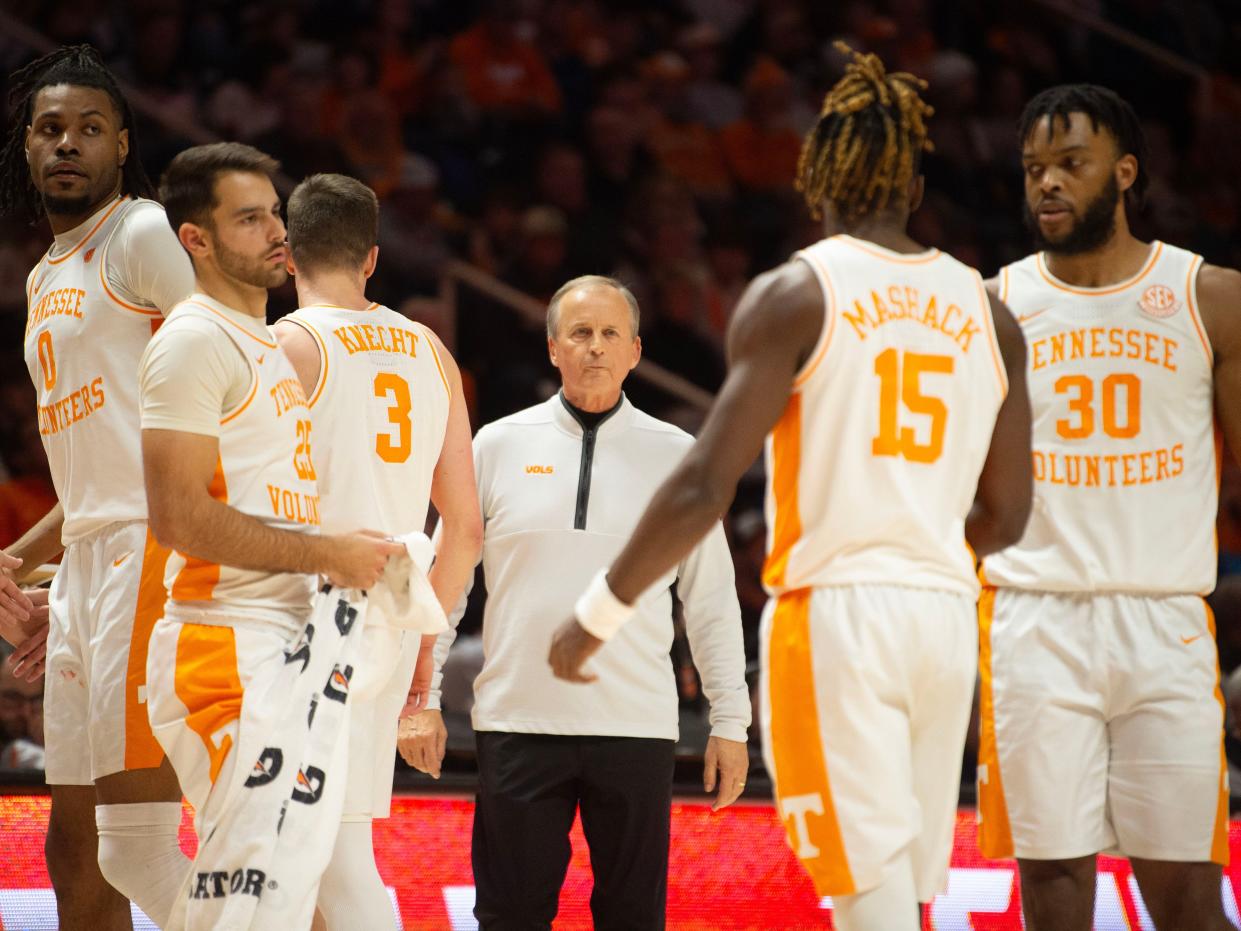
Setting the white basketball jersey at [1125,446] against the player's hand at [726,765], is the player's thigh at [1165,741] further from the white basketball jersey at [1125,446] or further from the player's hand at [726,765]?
the player's hand at [726,765]

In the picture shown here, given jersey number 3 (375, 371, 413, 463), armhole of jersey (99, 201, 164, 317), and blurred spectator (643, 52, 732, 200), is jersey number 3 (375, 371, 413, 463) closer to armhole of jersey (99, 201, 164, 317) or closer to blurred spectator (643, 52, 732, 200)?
armhole of jersey (99, 201, 164, 317)

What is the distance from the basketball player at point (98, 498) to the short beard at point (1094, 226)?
2.06 meters

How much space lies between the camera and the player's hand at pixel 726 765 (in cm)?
402

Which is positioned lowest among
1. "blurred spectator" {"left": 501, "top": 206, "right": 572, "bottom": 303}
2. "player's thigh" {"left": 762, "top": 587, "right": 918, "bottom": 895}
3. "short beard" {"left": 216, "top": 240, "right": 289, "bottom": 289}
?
"player's thigh" {"left": 762, "top": 587, "right": 918, "bottom": 895}

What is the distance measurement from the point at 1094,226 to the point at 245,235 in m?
1.89

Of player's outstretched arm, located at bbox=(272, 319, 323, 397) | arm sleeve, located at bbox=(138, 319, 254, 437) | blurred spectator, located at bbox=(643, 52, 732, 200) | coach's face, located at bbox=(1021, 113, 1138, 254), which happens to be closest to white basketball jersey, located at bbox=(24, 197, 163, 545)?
player's outstretched arm, located at bbox=(272, 319, 323, 397)

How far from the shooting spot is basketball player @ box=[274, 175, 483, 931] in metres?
3.59

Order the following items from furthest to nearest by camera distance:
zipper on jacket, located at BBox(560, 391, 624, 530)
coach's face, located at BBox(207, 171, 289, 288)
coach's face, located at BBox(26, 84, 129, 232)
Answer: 1. zipper on jacket, located at BBox(560, 391, 624, 530)
2. coach's face, located at BBox(26, 84, 129, 232)
3. coach's face, located at BBox(207, 171, 289, 288)

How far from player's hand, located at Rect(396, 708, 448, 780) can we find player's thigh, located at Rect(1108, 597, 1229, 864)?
1.68 metres

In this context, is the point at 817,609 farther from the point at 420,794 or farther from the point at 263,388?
the point at 420,794

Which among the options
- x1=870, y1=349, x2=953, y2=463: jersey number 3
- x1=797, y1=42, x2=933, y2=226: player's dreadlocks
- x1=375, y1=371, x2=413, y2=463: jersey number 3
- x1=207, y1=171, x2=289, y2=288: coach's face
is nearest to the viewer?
x1=870, y1=349, x2=953, y2=463: jersey number 3

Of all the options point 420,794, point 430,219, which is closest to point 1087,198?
point 420,794

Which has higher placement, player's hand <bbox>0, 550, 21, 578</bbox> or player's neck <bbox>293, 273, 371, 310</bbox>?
player's neck <bbox>293, 273, 371, 310</bbox>

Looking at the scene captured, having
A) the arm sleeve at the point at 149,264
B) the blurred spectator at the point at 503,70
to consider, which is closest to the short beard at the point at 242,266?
the arm sleeve at the point at 149,264
